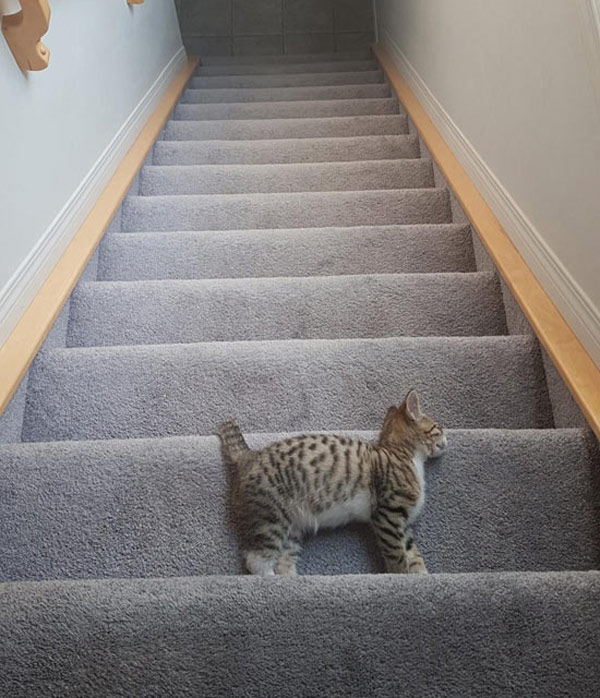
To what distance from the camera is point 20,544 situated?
1104 mm

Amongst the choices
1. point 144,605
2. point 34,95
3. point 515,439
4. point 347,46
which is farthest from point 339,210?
point 347,46

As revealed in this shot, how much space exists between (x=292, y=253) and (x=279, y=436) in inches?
31.1

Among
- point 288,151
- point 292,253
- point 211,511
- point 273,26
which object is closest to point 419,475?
point 211,511

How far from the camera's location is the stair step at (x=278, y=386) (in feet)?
4.50

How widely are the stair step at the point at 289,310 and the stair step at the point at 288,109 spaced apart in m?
1.78

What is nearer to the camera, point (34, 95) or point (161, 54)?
point (34, 95)

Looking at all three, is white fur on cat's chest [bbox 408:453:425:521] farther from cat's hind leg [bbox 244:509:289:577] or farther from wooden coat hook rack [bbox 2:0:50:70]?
wooden coat hook rack [bbox 2:0:50:70]

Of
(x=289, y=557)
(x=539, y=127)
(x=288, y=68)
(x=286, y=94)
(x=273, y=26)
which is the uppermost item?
(x=273, y=26)

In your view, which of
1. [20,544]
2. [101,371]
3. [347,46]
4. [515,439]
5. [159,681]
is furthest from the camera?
[347,46]

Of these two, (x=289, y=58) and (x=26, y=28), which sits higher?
(x=289, y=58)

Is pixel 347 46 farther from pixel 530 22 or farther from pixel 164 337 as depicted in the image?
pixel 164 337

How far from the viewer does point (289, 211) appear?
2152 millimetres

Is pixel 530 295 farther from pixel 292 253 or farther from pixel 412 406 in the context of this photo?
pixel 292 253

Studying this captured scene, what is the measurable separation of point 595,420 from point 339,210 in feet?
4.10
